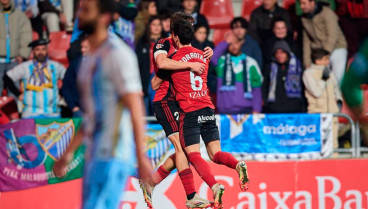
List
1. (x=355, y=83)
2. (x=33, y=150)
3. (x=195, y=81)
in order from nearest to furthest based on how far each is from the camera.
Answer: (x=355, y=83), (x=195, y=81), (x=33, y=150)

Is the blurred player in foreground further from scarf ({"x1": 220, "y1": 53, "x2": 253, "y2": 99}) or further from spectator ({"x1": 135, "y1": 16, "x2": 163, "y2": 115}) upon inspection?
spectator ({"x1": 135, "y1": 16, "x2": 163, "y2": 115})

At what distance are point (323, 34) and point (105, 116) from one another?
29.0ft

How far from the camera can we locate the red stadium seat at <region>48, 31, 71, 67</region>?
13.7 m

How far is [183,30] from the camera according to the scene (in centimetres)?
753

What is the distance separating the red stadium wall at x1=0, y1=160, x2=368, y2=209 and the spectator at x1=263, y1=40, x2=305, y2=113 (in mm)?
2857

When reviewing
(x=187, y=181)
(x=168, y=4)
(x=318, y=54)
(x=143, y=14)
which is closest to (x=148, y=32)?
(x=143, y=14)

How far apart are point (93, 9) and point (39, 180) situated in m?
6.28

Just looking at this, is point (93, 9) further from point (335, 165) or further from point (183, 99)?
point (335, 165)

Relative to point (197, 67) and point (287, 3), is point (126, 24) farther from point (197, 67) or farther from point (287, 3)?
point (197, 67)

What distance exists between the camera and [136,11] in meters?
12.5

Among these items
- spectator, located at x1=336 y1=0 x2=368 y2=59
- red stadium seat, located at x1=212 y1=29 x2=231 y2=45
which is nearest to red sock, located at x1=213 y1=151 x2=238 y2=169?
red stadium seat, located at x1=212 y1=29 x2=231 y2=45

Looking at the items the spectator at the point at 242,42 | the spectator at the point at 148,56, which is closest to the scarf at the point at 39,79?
the spectator at the point at 148,56

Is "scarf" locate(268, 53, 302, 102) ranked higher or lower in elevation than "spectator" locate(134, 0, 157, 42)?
lower

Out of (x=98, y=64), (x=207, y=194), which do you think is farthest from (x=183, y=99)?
(x=98, y=64)
